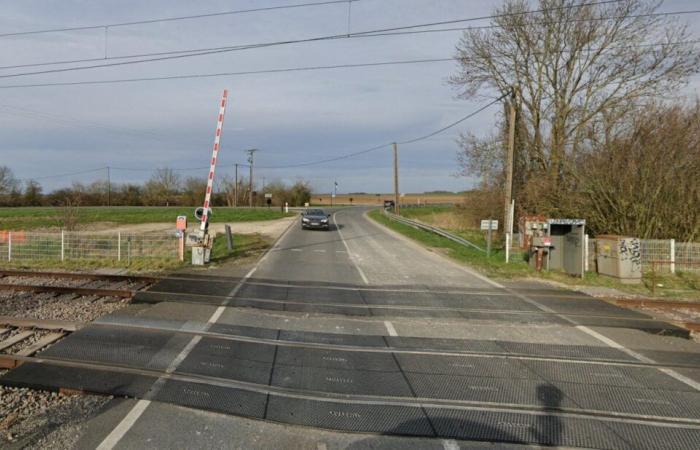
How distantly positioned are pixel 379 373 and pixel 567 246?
12.2 m

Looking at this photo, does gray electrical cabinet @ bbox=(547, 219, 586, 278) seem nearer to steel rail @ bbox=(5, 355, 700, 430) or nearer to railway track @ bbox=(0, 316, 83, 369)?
steel rail @ bbox=(5, 355, 700, 430)

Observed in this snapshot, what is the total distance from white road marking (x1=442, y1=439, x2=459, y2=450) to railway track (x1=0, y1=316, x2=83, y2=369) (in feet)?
17.2

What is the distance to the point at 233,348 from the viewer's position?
6.55 m

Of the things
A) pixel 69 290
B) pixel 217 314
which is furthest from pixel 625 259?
pixel 69 290

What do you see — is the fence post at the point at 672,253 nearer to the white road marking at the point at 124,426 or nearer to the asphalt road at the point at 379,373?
the asphalt road at the point at 379,373

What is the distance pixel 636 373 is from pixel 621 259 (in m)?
9.37

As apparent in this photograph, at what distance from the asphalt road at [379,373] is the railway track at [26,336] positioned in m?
0.36

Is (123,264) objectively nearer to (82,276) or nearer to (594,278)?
(82,276)

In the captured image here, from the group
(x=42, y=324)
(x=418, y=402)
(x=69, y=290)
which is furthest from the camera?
(x=69, y=290)

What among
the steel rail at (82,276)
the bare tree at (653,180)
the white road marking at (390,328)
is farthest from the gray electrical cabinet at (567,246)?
the steel rail at (82,276)

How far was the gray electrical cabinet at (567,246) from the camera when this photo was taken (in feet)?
48.7

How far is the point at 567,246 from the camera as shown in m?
15.6

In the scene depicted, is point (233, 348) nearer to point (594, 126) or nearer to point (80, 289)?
point (80, 289)

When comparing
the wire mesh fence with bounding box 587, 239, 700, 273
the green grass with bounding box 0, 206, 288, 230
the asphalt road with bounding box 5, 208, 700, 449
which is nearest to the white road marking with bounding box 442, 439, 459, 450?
the asphalt road with bounding box 5, 208, 700, 449
